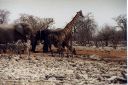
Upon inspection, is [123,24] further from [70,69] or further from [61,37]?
[61,37]

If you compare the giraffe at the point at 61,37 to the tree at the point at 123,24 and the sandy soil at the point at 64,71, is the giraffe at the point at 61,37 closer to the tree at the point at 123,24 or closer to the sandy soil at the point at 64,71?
the sandy soil at the point at 64,71

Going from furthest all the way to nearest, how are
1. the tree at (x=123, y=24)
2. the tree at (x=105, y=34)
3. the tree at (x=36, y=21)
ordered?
1. the tree at (x=36, y=21)
2. the tree at (x=105, y=34)
3. the tree at (x=123, y=24)

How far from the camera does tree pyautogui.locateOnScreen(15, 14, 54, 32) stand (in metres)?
2.99

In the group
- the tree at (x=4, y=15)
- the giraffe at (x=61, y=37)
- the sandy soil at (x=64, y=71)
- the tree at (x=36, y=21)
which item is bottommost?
the sandy soil at (x=64, y=71)

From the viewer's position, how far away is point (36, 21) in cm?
308

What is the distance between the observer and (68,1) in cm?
286

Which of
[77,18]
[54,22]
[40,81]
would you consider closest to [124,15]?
[77,18]

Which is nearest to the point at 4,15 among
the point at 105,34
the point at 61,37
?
the point at 61,37

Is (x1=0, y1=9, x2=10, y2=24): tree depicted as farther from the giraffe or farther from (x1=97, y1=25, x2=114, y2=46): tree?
(x1=97, y1=25, x2=114, y2=46): tree

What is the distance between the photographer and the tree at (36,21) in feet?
9.80

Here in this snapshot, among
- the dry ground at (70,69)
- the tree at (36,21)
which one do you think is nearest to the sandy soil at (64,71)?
the dry ground at (70,69)

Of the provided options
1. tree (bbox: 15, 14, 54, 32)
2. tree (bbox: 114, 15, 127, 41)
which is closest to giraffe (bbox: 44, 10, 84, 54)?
tree (bbox: 15, 14, 54, 32)

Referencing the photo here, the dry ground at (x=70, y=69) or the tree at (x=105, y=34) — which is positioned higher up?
the tree at (x=105, y=34)

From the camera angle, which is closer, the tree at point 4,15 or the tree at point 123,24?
the tree at point 123,24
